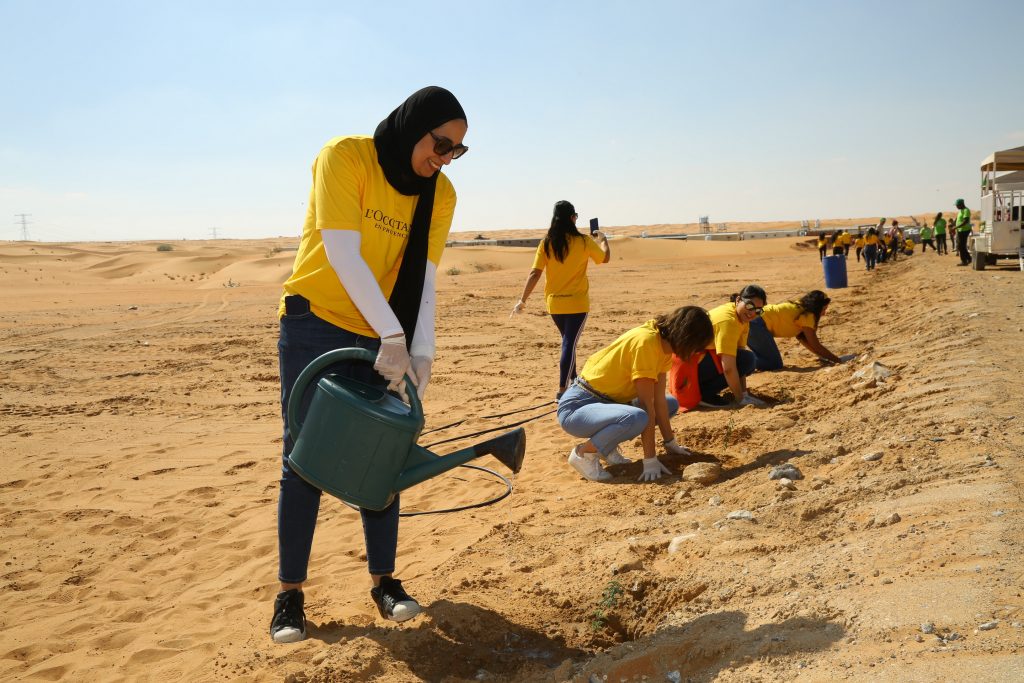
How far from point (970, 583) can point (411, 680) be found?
181cm

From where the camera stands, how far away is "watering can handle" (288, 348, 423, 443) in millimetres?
2600

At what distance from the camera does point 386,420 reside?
2568 millimetres

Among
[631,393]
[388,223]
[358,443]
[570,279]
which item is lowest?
[631,393]

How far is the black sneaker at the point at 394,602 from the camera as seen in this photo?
115 inches

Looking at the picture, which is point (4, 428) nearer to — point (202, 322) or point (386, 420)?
point (386, 420)

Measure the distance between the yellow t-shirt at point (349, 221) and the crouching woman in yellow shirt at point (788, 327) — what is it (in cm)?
509

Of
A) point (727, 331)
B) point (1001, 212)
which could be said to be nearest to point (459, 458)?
point (727, 331)

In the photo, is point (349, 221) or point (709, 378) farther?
point (709, 378)

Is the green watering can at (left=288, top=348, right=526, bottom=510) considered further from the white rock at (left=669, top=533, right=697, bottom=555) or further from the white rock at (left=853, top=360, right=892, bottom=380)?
the white rock at (left=853, top=360, right=892, bottom=380)

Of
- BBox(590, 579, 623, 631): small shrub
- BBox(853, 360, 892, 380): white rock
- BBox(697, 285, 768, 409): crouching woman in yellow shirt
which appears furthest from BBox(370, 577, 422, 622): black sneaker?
BBox(853, 360, 892, 380): white rock

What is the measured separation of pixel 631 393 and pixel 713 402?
5.93 feet

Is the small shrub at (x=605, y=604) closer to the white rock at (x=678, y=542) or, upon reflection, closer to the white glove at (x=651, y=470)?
the white rock at (x=678, y=542)

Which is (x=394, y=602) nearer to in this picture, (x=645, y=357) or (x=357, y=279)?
(x=357, y=279)

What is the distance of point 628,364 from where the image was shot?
15.4 feet
